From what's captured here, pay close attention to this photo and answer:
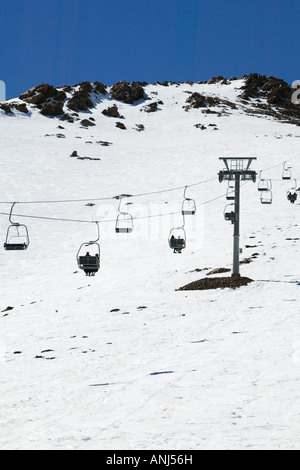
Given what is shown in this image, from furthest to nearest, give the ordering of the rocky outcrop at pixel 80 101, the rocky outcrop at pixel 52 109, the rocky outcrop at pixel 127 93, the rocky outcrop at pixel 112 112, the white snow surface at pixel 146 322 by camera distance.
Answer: the rocky outcrop at pixel 127 93, the rocky outcrop at pixel 80 101, the rocky outcrop at pixel 112 112, the rocky outcrop at pixel 52 109, the white snow surface at pixel 146 322

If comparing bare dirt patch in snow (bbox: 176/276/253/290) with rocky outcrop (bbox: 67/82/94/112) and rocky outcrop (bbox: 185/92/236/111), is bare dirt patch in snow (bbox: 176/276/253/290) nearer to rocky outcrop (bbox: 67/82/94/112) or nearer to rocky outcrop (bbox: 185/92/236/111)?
rocky outcrop (bbox: 67/82/94/112)

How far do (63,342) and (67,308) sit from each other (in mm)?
6606

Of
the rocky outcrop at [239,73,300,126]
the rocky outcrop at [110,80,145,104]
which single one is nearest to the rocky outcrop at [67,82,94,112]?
the rocky outcrop at [110,80,145,104]

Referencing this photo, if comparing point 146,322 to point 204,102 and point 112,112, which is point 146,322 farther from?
point 204,102

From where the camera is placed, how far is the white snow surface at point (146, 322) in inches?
358

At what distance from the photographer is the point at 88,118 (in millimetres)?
106375

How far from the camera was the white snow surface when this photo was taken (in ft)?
29.8

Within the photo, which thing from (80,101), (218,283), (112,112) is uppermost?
(80,101)

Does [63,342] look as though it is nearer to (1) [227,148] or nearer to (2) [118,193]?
(2) [118,193]

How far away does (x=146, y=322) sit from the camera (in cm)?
1967

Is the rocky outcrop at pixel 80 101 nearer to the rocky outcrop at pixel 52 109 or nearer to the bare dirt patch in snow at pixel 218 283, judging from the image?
the rocky outcrop at pixel 52 109

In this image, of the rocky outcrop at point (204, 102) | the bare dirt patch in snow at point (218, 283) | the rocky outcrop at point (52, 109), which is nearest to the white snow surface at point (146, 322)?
the bare dirt patch in snow at point (218, 283)

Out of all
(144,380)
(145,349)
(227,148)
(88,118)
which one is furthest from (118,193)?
(88,118)

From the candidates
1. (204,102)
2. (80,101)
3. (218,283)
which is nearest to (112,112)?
(80,101)
